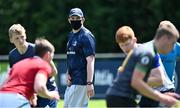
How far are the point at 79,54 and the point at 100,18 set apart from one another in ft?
80.2

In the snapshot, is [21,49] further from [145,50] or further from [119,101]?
[145,50]

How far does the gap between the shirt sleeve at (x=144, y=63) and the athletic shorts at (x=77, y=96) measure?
3.60 metres

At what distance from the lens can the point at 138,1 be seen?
1426 inches

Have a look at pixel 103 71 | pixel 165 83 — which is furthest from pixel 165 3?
pixel 165 83

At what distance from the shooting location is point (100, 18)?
118 feet

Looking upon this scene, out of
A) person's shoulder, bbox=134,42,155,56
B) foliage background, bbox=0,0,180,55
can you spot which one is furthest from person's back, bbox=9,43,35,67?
foliage background, bbox=0,0,180,55

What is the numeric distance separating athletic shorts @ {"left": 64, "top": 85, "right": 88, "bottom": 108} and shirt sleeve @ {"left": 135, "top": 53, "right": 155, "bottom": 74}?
3.60 m

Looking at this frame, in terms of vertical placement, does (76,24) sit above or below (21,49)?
above

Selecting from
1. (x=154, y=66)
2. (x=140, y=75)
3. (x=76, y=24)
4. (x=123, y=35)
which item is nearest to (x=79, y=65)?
(x=76, y=24)

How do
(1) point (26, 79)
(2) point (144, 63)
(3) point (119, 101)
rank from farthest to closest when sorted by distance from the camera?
(1) point (26, 79), (3) point (119, 101), (2) point (144, 63)

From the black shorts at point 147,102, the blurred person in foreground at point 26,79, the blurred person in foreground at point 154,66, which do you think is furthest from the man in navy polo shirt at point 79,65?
the blurred person in foreground at point 26,79

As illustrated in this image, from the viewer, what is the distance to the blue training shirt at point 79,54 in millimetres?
11516

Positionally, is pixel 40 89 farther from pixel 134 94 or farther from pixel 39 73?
pixel 134 94

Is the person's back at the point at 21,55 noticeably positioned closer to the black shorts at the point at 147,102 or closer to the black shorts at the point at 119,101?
the black shorts at the point at 147,102
